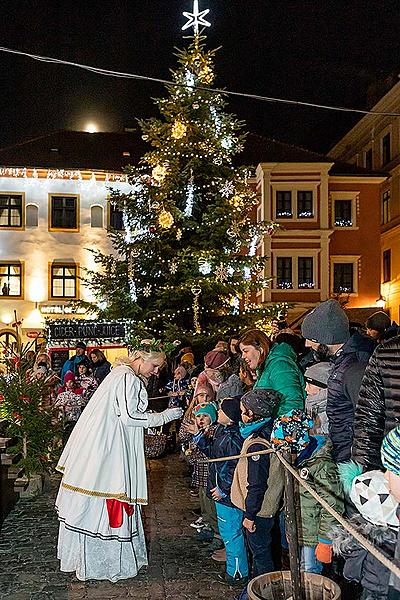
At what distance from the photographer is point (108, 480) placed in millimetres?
6930

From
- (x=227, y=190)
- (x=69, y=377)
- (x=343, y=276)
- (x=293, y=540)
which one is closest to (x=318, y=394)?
(x=293, y=540)

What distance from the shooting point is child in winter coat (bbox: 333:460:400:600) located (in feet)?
12.9

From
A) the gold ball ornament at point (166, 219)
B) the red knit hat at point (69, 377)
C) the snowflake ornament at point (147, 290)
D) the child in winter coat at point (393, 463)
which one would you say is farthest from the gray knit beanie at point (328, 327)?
the snowflake ornament at point (147, 290)

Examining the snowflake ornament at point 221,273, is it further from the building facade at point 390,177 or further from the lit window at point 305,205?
the building facade at point 390,177

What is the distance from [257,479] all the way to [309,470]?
0.60 m

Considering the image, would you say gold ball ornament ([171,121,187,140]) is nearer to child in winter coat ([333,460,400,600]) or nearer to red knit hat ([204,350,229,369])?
red knit hat ([204,350,229,369])

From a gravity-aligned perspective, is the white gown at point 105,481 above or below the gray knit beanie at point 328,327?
below

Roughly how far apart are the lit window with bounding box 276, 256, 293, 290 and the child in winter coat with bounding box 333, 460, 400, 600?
33447 mm

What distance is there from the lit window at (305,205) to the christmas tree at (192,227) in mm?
18425

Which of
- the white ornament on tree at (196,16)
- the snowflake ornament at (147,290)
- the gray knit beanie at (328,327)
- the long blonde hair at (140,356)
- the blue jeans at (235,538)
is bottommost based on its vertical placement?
the blue jeans at (235,538)

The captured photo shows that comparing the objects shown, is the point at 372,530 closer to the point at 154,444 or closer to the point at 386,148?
the point at 154,444

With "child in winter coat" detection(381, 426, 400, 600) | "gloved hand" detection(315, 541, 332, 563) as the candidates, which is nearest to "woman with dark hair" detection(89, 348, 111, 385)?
"gloved hand" detection(315, 541, 332, 563)

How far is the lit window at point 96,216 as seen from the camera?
3728 cm

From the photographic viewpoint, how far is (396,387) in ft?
15.6
